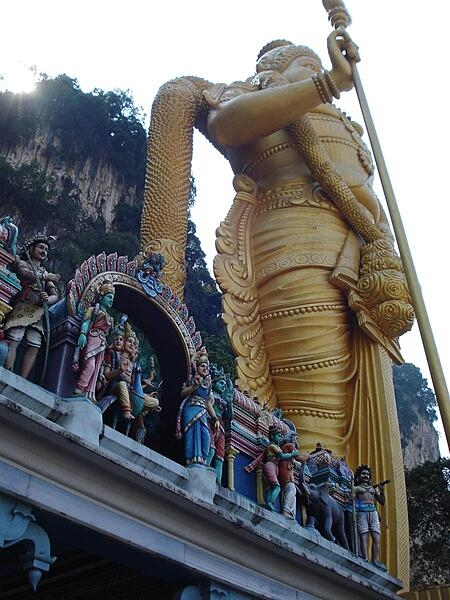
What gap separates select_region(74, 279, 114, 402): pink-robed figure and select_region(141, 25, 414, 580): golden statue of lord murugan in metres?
2.94

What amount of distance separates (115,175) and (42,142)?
9.66 ft

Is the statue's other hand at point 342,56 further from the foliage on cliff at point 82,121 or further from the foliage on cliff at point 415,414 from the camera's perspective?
the foliage on cliff at point 415,414

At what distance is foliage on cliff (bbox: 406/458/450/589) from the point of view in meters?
14.1

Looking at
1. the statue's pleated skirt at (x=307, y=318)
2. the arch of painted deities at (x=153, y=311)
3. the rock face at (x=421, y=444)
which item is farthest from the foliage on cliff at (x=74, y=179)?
the rock face at (x=421, y=444)

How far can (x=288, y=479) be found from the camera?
649 cm

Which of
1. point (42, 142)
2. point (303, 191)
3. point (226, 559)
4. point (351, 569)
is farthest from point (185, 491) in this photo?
point (42, 142)

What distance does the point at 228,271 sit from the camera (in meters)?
9.52

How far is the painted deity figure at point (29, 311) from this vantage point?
489cm

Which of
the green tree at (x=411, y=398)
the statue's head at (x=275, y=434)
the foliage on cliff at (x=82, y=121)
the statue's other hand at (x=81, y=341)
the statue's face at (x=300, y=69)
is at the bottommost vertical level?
the statue's other hand at (x=81, y=341)

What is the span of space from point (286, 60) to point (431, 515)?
28.7ft

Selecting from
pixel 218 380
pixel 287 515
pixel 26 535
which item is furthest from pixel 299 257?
pixel 26 535

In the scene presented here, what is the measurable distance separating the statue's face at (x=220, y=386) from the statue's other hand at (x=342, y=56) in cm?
493

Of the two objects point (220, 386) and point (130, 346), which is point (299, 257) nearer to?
point (220, 386)

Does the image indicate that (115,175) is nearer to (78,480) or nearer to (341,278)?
(341,278)
